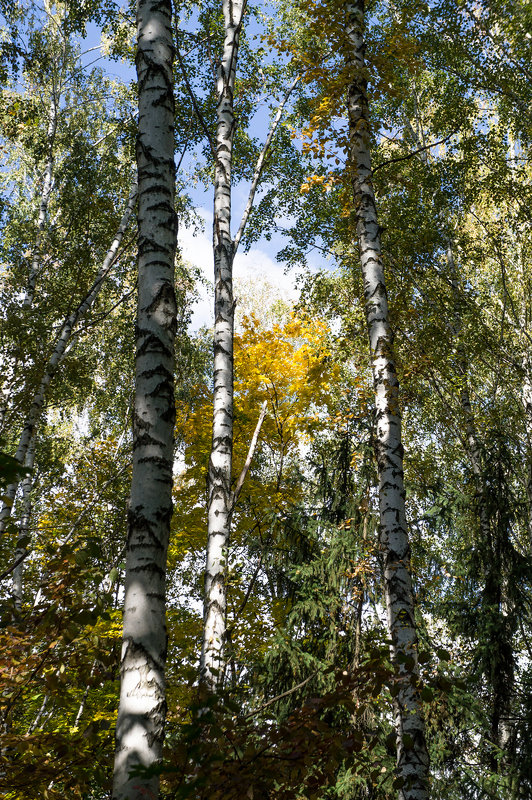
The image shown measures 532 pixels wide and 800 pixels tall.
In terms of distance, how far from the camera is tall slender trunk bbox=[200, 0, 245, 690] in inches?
179

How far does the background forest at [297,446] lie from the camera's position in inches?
115

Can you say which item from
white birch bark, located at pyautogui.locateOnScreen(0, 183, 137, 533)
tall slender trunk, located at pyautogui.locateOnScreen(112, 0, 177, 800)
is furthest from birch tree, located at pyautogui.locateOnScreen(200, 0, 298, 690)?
white birch bark, located at pyautogui.locateOnScreen(0, 183, 137, 533)

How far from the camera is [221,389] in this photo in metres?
5.36

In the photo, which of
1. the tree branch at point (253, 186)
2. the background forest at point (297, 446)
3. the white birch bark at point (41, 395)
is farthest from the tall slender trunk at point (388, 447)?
the white birch bark at point (41, 395)

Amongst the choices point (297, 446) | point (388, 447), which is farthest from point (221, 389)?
point (297, 446)

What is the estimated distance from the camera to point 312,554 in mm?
8016

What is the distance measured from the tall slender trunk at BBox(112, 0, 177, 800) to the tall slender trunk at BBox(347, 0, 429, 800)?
1.28 metres

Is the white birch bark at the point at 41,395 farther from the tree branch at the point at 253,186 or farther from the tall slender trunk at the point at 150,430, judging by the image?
the tall slender trunk at the point at 150,430

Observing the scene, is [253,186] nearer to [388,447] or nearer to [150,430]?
[388,447]

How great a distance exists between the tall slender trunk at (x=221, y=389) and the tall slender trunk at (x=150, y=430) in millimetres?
2102

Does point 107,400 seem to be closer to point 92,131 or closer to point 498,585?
point 92,131

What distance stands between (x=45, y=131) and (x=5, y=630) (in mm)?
14369

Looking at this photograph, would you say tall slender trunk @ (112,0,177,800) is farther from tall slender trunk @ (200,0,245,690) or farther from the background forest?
tall slender trunk @ (200,0,245,690)

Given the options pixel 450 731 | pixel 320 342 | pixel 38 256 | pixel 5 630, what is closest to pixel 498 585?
pixel 450 731
